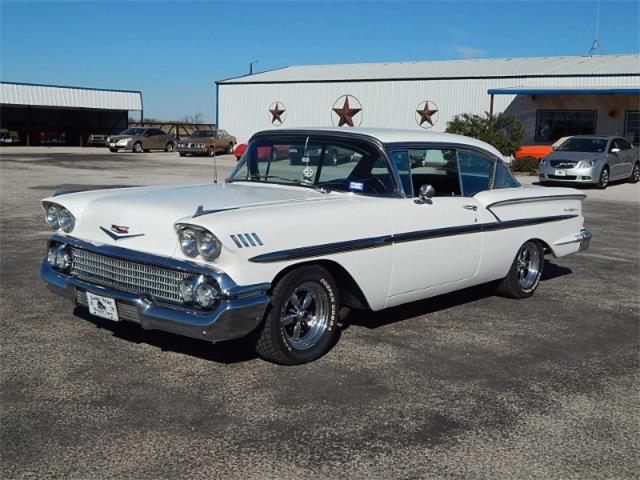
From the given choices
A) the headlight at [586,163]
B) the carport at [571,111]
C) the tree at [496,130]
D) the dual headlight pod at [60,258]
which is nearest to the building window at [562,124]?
the carport at [571,111]

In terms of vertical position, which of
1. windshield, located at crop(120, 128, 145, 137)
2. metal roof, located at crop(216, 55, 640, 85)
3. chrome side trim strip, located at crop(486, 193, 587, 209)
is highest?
metal roof, located at crop(216, 55, 640, 85)

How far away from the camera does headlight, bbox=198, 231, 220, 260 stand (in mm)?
4336

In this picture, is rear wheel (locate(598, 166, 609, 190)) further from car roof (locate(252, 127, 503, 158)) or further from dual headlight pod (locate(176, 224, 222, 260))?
dual headlight pod (locate(176, 224, 222, 260))

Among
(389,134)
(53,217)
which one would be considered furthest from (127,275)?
(389,134)

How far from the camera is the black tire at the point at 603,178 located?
20706 millimetres

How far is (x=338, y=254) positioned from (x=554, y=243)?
3020 mm

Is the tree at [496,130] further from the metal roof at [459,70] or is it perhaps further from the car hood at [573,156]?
the car hood at [573,156]

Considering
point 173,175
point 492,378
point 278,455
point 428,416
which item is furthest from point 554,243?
point 173,175

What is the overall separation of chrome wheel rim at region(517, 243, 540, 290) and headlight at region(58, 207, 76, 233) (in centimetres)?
400

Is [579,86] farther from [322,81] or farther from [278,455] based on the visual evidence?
[278,455]

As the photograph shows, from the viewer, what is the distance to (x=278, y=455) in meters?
3.57

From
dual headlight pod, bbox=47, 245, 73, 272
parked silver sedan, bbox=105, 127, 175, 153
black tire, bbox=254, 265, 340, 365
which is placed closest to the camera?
black tire, bbox=254, 265, 340, 365

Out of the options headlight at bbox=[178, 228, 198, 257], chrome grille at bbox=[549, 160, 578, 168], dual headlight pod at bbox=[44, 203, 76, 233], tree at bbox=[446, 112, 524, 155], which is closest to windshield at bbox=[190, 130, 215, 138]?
tree at bbox=[446, 112, 524, 155]

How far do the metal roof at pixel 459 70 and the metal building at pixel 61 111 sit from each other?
9.94m
